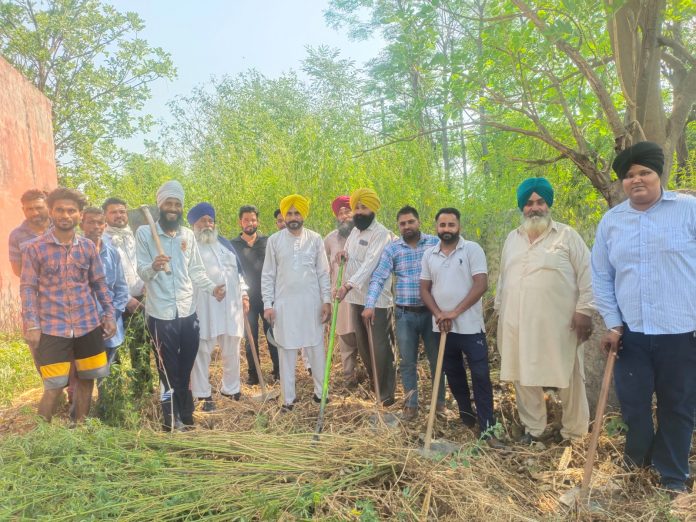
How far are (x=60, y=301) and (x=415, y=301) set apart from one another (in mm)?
2552

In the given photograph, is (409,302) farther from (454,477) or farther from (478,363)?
(454,477)

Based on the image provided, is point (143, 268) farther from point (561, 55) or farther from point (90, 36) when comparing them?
point (90, 36)

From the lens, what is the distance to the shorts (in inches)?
139

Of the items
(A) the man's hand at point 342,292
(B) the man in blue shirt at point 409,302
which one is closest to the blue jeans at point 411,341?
(B) the man in blue shirt at point 409,302

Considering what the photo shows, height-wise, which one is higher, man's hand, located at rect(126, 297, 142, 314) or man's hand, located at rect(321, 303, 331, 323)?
man's hand, located at rect(126, 297, 142, 314)

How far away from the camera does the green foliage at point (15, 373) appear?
16.9ft

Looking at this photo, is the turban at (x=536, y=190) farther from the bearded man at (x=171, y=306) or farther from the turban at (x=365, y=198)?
the bearded man at (x=171, y=306)

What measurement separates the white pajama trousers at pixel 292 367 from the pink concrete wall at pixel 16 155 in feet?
14.4

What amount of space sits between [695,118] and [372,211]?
4332 mm

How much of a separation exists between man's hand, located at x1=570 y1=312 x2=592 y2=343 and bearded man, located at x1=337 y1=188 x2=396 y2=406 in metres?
1.56

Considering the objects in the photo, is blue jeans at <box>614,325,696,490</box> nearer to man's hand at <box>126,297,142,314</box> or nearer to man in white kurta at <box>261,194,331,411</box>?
man in white kurta at <box>261,194,331,411</box>

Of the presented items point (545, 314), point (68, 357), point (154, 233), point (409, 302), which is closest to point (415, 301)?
point (409, 302)

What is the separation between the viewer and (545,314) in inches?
137

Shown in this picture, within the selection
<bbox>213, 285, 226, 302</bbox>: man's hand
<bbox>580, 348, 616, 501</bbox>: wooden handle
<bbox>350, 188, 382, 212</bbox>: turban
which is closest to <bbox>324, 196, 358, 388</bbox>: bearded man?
<bbox>350, 188, 382, 212</bbox>: turban
